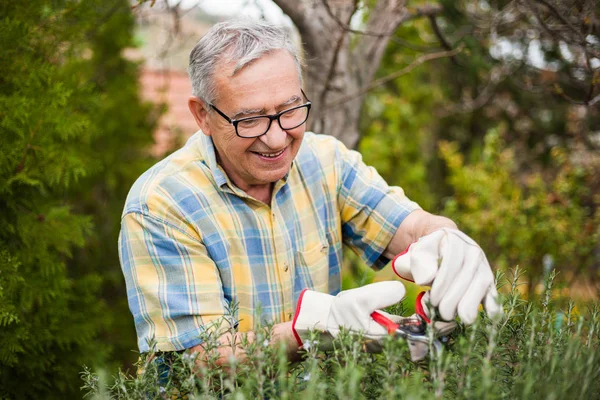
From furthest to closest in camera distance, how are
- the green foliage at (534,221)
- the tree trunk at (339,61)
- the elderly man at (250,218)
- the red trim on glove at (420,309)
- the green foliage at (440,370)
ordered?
the green foliage at (534,221) → the tree trunk at (339,61) → the elderly man at (250,218) → the red trim on glove at (420,309) → the green foliage at (440,370)

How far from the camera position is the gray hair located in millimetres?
2033

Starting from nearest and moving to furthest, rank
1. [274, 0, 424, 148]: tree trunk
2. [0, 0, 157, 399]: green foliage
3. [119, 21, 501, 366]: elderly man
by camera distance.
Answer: [119, 21, 501, 366]: elderly man, [0, 0, 157, 399]: green foliage, [274, 0, 424, 148]: tree trunk

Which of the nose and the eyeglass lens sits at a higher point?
the eyeglass lens

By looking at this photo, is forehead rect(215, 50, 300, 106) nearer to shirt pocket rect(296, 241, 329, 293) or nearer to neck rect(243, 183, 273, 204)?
neck rect(243, 183, 273, 204)

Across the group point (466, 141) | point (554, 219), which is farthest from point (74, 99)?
point (466, 141)

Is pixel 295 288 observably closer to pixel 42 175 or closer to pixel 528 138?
pixel 42 175

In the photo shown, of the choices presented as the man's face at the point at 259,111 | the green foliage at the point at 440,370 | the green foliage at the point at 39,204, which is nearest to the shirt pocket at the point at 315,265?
→ the man's face at the point at 259,111

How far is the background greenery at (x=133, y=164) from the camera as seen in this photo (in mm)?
2408

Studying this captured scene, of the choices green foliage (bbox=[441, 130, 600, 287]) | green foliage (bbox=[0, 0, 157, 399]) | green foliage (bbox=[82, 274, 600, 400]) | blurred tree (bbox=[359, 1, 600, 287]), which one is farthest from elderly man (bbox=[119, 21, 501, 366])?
green foliage (bbox=[441, 130, 600, 287])

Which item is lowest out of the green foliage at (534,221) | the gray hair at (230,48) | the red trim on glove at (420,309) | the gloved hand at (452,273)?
the green foliage at (534,221)

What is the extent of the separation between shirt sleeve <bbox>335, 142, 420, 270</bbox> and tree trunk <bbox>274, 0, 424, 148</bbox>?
37.8 inches

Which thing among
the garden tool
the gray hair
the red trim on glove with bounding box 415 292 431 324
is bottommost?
the garden tool

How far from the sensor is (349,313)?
5.42 feet

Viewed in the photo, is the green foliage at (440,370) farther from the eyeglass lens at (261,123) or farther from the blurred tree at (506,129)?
the blurred tree at (506,129)
